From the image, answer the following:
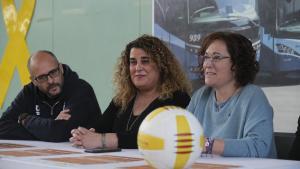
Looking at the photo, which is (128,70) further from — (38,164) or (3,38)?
(3,38)

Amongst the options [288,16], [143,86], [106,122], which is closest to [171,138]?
[143,86]

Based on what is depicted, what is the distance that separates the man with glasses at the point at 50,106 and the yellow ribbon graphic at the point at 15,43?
2381mm

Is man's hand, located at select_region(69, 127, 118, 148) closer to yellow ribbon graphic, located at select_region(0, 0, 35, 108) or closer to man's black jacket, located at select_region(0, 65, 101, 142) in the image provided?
man's black jacket, located at select_region(0, 65, 101, 142)

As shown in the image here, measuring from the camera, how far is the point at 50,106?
142 inches

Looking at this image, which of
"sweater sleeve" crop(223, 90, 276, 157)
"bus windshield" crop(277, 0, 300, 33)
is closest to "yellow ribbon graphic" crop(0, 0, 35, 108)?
"bus windshield" crop(277, 0, 300, 33)

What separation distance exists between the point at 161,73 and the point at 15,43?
3.37 m

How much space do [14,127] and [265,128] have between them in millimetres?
1647

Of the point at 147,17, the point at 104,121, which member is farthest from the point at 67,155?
the point at 147,17

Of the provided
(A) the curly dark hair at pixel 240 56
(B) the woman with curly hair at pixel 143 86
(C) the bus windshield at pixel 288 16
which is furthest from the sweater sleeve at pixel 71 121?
(C) the bus windshield at pixel 288 16

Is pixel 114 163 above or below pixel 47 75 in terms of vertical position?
below

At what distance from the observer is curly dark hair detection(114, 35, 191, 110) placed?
320 centimetres

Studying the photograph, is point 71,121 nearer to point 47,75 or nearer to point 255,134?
point 47,75

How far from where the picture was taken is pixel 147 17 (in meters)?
4.67

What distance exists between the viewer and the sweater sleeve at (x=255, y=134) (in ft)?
7.61
